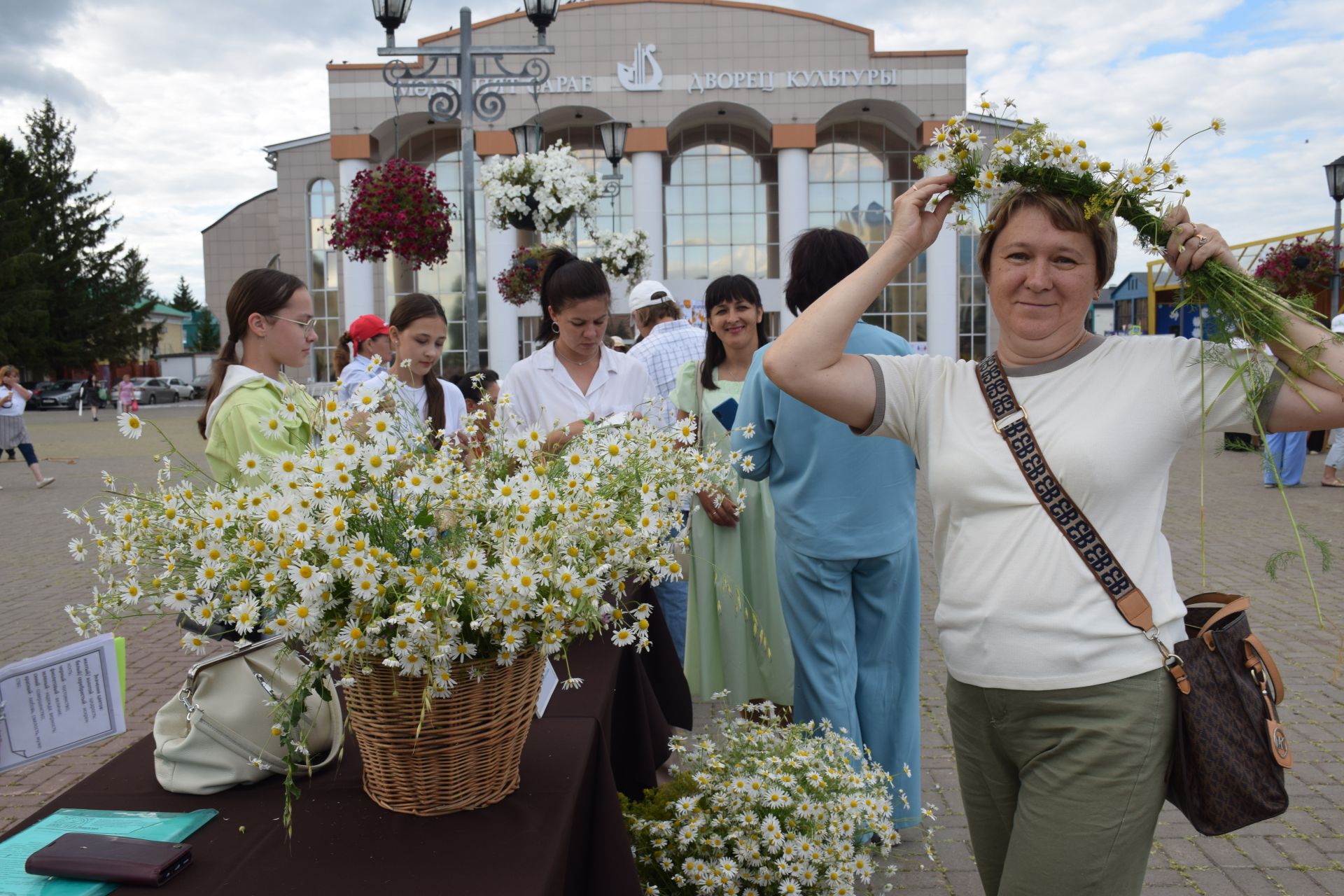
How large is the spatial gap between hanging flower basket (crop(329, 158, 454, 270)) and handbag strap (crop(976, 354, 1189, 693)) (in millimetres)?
7572

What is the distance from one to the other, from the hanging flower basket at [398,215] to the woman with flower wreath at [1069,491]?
286 inches

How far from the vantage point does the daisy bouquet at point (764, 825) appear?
260 cm

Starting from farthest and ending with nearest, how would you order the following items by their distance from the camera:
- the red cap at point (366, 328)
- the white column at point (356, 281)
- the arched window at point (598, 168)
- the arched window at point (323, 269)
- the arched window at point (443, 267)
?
the arched window at point (323, 269) < the arched window at point (443, 267) < the arched window at point (598, 168) < the white column at point (356, 281) < the red cap at point (366, 328)

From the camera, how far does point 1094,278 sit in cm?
210

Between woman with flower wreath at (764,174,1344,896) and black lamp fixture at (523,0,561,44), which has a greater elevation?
black lamp fixture at (523,0,561,44)

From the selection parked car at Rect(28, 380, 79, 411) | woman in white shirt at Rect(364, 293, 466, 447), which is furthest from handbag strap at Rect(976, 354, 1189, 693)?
parked car at Rect(28, 380, 79, 411)

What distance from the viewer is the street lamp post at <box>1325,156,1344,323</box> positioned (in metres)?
18.5

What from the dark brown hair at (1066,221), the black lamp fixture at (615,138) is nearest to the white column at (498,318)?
the black lamp fixture at (615,138)

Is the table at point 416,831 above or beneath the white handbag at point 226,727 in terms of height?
beneath

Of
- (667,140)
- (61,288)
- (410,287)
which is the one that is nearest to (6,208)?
(61,288)

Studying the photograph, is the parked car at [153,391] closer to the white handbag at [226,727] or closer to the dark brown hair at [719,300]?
the dark brown hair at [719,300]

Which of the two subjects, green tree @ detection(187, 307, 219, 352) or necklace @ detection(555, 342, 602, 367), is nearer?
necklace @ detection(555, 342, 602, 367)

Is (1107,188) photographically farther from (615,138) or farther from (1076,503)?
(615,138)

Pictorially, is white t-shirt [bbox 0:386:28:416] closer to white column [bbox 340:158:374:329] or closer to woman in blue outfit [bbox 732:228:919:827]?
white column [bbox 340:158:374:329]
